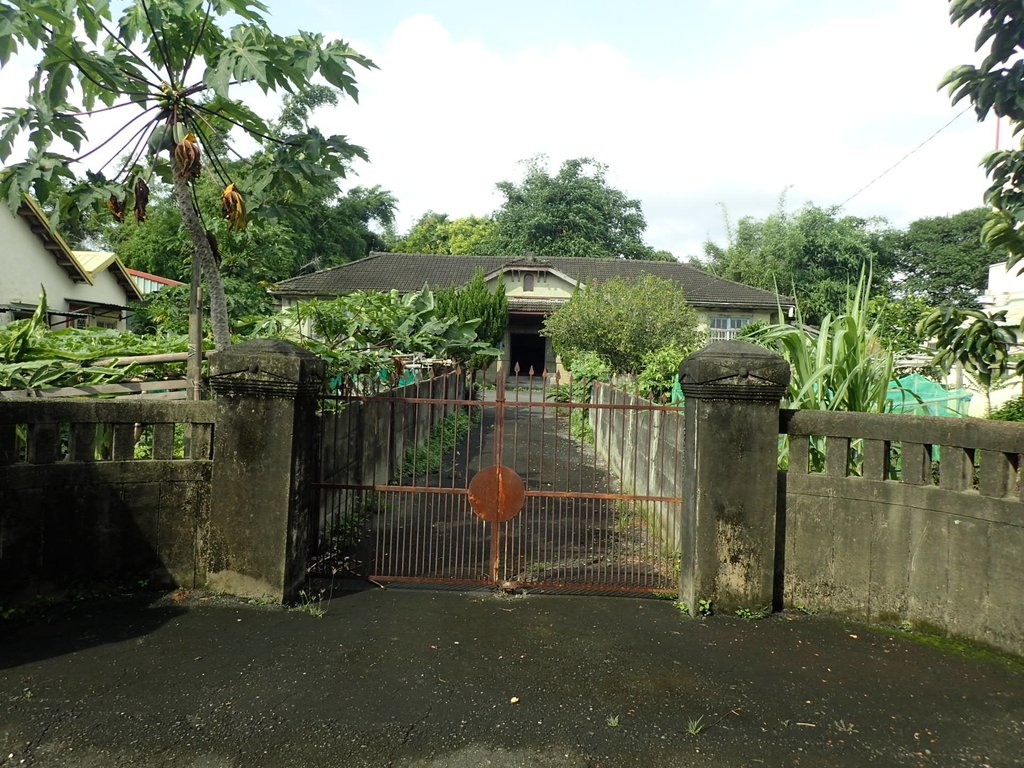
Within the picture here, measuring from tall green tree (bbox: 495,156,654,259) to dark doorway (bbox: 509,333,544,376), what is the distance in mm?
12976

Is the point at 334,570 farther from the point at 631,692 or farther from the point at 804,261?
the point at 804,261

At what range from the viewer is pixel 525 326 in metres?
31.6

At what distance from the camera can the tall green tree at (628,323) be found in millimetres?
17828

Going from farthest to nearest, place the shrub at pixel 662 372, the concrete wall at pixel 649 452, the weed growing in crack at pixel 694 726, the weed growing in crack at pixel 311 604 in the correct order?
the shrub at pixel 662 372 → the concrete wall at pixel 649 452 → the weed growing in crack at pixel 311 604 → the weed growing in crack at pixel 694 726

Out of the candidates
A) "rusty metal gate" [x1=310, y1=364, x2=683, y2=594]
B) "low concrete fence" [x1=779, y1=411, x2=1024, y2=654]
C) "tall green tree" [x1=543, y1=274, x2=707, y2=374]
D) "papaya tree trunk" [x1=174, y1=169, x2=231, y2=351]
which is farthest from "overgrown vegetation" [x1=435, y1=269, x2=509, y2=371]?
"low concrete fence" [x1=779, y1=411, x2=1024, y2=654]

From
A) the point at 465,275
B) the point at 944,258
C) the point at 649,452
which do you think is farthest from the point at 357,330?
the point at 944,258

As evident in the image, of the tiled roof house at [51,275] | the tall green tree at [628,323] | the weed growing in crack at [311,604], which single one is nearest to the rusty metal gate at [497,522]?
the weed growing in crack at [311,604]

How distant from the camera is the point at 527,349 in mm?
32500

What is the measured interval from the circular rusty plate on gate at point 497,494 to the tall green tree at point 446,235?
45.6 meters

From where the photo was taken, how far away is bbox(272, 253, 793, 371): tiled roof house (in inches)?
1183

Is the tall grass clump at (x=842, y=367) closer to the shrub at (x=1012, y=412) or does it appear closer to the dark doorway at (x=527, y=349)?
the shrub at (x=1012, y=412)

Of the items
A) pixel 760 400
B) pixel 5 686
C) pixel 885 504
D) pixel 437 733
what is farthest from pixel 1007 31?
pixel 5 686

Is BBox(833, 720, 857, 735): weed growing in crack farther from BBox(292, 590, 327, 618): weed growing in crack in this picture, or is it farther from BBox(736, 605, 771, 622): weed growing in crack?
BBox(292, 590, 327, 618): weed growing in crack

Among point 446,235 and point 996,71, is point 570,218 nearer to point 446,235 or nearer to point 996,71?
point 446,235
